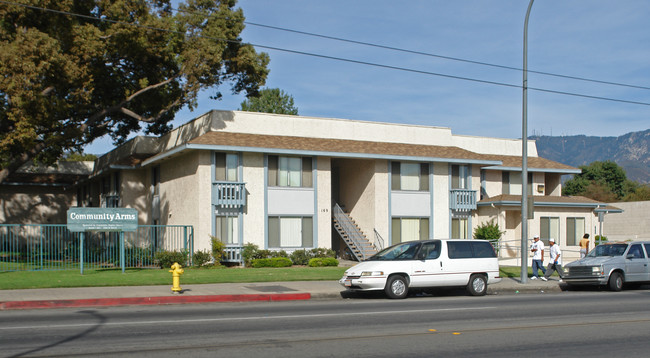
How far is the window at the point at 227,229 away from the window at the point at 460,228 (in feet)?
39.1

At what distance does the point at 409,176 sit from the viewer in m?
33.4

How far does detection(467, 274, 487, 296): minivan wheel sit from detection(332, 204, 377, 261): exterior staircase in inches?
460

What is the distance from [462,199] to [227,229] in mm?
12770

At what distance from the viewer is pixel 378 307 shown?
52.0 feet

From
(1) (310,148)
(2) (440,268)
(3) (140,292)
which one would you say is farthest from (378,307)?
(1) (310,148)

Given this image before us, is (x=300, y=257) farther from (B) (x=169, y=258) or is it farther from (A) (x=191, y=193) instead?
(B) (x=169, y=258)

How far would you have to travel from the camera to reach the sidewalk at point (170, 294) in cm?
1590

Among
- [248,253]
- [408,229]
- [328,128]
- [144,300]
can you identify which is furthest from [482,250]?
[328,128]

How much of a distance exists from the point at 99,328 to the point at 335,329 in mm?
4307

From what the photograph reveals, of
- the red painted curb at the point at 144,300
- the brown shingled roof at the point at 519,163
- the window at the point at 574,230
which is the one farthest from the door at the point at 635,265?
the brown shingled roof at the point at 519,163

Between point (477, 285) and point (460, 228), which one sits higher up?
point (460, 228)

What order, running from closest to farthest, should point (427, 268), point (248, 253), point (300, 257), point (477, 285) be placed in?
point (427, 268) < point (477, 285) < point (248, 253) < point (300, 257)

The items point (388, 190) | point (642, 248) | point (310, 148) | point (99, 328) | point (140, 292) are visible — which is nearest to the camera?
point (99, 328)

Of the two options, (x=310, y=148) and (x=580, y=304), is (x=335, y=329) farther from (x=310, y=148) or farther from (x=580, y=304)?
(x=310, y=148)
